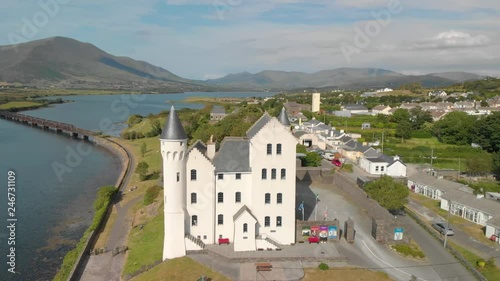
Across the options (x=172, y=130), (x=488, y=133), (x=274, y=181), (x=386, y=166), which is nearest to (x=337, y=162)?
(x=386, y=166)

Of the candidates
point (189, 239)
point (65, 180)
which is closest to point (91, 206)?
point (65, 180)

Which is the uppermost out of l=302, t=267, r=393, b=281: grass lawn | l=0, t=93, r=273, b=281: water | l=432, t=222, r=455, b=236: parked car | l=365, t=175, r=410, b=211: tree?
l=365, t=175, r=410, b=211: tree

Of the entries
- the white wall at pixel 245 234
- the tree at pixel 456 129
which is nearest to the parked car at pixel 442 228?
the white wall at pixel 245 234

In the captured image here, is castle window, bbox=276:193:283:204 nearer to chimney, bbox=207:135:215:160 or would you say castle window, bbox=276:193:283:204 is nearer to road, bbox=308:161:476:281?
road, bbox=308:161:476:281

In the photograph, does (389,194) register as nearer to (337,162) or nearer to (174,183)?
(174,183)

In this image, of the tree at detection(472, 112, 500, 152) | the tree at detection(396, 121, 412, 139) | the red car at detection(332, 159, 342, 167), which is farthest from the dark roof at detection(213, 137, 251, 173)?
the tree at detection(396, 121, 412, 139)

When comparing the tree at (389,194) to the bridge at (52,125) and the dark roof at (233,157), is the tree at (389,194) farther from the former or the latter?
the bridge at (52,125)
